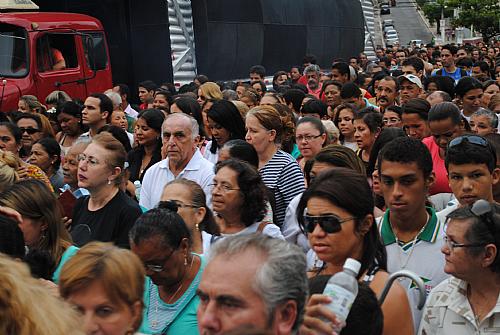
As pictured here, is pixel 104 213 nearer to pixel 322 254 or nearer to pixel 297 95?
pixel 322 254

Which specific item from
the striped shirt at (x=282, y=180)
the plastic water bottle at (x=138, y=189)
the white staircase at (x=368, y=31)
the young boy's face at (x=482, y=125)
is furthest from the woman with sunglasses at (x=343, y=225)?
the white staircase at (x=368, y=31)

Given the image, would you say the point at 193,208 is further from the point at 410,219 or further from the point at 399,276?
the point at 399,276

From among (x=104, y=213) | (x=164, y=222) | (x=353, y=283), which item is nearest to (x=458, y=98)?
(x=104, y=213)

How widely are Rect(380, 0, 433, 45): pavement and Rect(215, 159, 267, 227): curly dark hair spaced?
66.1 metres

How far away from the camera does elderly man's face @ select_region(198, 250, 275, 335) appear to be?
3.31 meters

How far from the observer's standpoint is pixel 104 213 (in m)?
6.80

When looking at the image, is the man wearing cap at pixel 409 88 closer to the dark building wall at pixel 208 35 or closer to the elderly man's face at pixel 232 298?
the dark building wall at pixel 208 35

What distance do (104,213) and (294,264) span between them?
3540mm

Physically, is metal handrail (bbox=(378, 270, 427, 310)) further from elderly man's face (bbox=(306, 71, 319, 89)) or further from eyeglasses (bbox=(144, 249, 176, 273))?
elderly man's face (bbox=(306, 71, 319, 89))

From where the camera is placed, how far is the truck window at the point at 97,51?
18.2 meters

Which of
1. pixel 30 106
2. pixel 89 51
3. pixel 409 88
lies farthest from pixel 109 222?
pixel 89 51

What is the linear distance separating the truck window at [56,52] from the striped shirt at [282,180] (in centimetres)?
961

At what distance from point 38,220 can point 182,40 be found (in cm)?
1690

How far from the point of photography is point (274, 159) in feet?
27.7
